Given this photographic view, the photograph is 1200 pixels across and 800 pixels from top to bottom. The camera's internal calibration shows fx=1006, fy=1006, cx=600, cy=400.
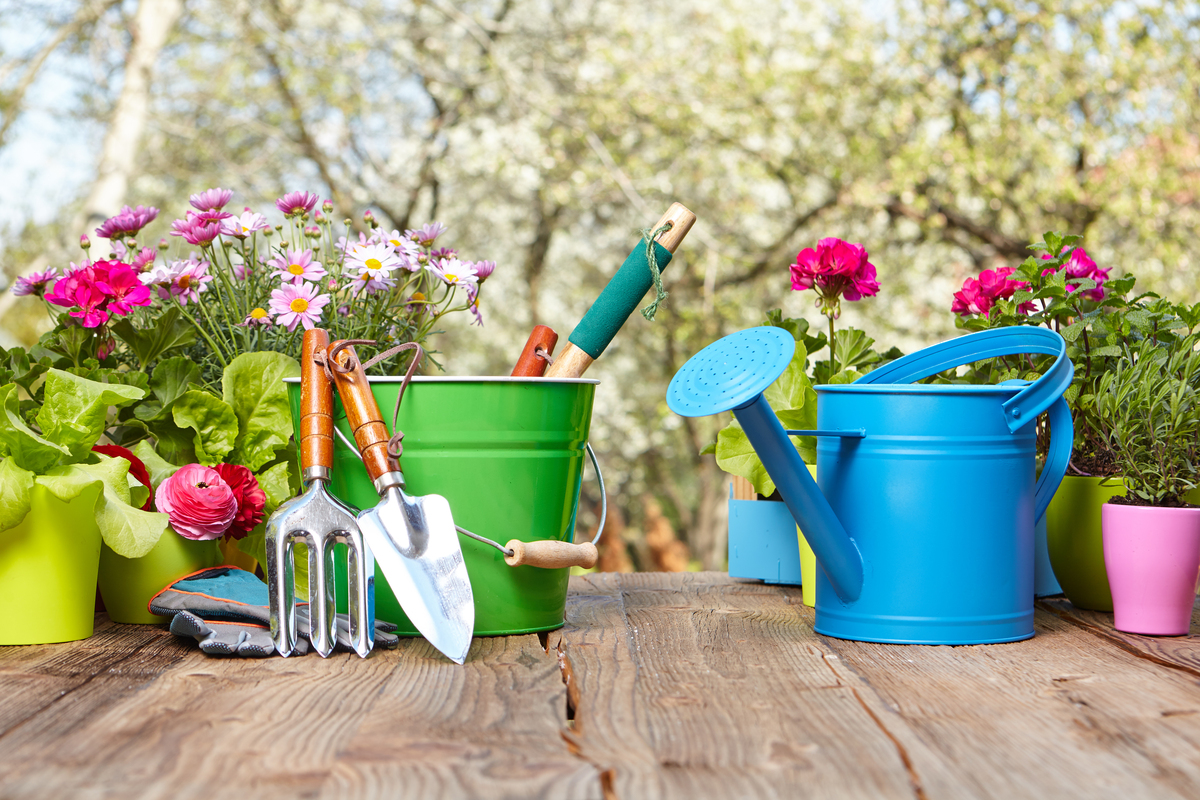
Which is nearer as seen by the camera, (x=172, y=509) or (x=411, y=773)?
(x=411, y=773)

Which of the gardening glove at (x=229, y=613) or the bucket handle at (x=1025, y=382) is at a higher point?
the bucket handle at (x=1025, y=382)

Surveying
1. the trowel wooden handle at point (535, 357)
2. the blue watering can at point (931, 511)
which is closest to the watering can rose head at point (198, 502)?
the trowel wooden handle at point (535, 357)

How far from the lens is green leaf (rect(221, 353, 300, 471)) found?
3.97 feet

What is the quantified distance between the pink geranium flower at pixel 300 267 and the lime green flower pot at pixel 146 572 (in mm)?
337

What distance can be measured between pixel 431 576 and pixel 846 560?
1.37 ft

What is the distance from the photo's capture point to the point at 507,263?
5.02 m

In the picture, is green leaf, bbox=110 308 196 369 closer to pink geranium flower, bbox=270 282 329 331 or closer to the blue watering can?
pink geranium flower, bbox=270 282 329 331

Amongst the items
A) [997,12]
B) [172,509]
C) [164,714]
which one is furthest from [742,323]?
[164,714]

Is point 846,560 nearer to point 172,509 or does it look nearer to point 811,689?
point 811,689

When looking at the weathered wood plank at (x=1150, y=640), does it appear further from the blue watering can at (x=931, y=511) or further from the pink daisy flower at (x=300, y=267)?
the pink daisy flower at (x=300, y=267)

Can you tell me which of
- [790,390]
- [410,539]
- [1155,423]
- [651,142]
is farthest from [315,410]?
[651,142]

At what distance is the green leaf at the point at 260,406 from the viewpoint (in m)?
1.21

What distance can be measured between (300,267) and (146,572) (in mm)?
400

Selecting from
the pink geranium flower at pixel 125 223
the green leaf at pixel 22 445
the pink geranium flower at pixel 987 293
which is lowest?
the green leaf at pixel 22 445
